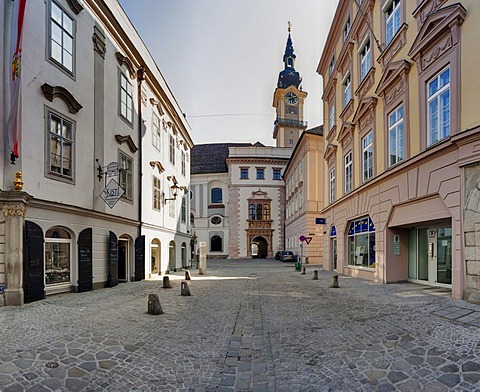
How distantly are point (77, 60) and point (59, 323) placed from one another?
378 inches

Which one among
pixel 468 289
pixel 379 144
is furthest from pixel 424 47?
pixel 468 289

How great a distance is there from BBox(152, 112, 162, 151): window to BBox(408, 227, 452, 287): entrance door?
14.1 metres

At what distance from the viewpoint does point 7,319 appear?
7.90 meters

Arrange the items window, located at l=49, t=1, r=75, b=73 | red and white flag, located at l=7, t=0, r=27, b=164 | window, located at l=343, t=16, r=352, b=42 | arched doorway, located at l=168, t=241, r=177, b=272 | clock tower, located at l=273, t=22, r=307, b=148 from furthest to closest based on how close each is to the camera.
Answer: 1. clock tower, located at l=273, t=22, r=307, b=148
2. arched doorway, located at l=168, t=241, r=177, b=272
3. window, located at l=343, t=16, r=352, b=42
4. window, located at l=49, t=1, r=75, b=73
5. red and white flag, located at l=7, t=0, r=27, b=164

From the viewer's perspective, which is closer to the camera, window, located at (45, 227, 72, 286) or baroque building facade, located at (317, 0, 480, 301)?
baroque building facade, located at (317, 0, 480, 301)

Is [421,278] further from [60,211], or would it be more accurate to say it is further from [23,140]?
[23,140]

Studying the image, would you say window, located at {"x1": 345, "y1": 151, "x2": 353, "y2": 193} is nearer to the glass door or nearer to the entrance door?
the glass door

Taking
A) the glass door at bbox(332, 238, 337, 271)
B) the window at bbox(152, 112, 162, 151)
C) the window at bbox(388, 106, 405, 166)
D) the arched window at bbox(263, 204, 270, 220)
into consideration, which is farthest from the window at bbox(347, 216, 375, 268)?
the arched window at bbox(263, 204, 270, 220)

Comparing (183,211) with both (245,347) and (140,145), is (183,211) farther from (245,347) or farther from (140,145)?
(245,347)

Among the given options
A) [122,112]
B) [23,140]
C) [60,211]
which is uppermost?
[122,112]

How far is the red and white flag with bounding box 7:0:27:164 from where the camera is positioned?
32.8 feet

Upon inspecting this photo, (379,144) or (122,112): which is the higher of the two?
(122,112)

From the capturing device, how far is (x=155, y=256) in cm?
2150

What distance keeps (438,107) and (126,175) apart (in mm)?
12790
